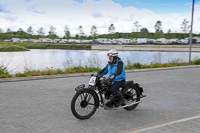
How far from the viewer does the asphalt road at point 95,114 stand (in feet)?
15.7

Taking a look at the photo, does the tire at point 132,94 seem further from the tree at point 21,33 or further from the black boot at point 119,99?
the tree at point 21,33

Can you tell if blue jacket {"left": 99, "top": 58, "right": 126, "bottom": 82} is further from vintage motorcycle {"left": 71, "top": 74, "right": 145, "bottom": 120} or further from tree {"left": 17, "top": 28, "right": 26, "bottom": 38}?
tree {"left": 17, "top": 28, "right": 26, "bottom": 38}

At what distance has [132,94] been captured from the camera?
6.21 metres

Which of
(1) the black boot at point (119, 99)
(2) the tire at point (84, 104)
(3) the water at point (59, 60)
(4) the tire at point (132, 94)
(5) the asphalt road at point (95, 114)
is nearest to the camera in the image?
(5) the asphalt road at point (95, 114)

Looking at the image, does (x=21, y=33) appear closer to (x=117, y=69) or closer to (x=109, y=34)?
(x=109, y=34)

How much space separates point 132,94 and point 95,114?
3.67ft

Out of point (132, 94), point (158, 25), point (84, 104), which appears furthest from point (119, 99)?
point (158, 25)

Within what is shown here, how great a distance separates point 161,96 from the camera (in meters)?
8.00

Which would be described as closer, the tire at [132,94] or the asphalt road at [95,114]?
the asphalt road at [95,114]

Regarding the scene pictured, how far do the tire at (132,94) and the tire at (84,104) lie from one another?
0.91m

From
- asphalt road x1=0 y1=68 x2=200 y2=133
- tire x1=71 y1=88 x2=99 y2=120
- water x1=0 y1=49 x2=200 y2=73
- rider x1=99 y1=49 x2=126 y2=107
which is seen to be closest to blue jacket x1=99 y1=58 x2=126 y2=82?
rider x1=99 y1=49 x2=126 y2=107

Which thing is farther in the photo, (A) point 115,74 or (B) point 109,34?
(B) point 109,34

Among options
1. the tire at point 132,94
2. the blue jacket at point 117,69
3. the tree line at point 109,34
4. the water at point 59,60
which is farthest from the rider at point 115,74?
the tree line at point 109,34

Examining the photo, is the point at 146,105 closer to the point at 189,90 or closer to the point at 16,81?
the point at 189,90
